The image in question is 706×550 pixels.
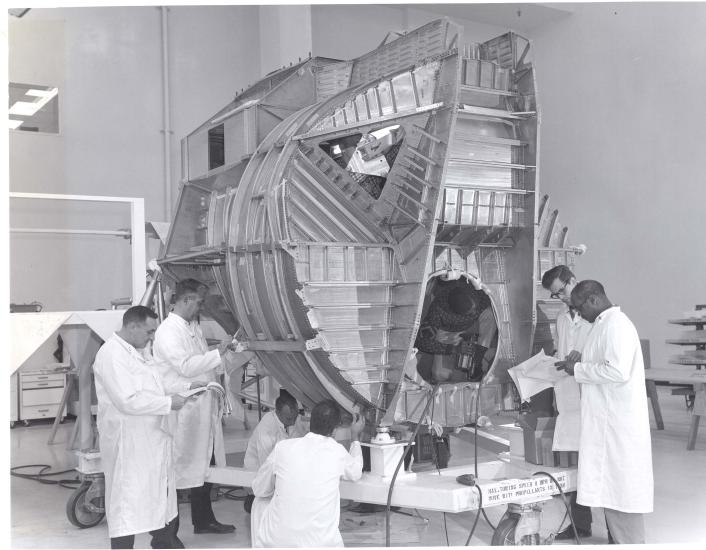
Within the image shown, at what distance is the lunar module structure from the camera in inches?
175

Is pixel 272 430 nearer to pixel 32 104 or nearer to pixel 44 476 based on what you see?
pixel 44 476

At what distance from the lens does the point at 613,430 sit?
4.31m

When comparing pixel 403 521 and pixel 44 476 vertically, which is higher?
pixel 403 521

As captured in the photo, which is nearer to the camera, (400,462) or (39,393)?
(400,462)

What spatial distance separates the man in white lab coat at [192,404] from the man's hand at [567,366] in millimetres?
2203

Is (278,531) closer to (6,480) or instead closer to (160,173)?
(6,480)

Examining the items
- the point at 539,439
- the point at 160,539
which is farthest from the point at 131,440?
the point at 539,439

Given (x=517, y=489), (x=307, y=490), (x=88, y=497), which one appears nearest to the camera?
(x=307, y=490)

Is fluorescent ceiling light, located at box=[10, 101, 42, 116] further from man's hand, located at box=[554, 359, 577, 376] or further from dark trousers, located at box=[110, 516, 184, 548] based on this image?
man's hand, located at box=[554, 359, 577, 376]

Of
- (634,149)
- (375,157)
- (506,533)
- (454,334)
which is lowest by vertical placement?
(506,533)

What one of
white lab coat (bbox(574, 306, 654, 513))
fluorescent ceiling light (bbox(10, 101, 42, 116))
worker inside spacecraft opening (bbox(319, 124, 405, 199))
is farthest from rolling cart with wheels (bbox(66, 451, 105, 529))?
fluorescent ceiling light (bbox(10, 101, 42, 116))

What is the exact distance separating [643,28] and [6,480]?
11.4 metres

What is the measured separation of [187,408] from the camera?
520cm

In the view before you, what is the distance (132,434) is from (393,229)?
199 centimetres
